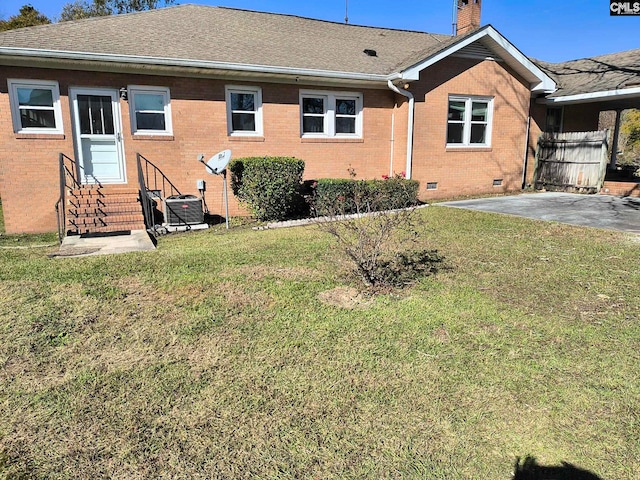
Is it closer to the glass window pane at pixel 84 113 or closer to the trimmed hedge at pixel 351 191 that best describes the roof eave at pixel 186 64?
the glass window pane at pixel 84 113

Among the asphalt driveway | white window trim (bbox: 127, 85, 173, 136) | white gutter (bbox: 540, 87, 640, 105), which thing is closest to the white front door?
white window trim (bbox: 127, 85, 173, 136)

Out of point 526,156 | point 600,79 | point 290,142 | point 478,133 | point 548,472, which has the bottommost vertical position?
point 548,472

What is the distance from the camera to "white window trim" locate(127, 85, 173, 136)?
10180 millimetres

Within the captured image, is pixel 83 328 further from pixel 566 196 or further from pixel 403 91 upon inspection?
pixel 566 196

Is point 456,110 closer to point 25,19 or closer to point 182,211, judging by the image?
point 182,211

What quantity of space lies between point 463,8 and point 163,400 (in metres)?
15.8

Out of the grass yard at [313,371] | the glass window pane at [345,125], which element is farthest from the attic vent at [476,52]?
the grass yard at [313,371]

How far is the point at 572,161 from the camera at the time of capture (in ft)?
45.6

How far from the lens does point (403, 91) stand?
12.3 m

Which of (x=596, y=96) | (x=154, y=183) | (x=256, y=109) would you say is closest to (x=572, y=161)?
(x=596, y=96)

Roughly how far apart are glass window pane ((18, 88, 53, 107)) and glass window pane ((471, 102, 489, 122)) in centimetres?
1158

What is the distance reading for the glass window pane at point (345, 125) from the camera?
41.4 ft

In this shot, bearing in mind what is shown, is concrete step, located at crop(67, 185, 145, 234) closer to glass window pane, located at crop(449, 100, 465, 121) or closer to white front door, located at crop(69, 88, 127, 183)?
white front door, located at crop(69, 88, 127, 183)

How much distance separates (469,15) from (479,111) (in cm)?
338
